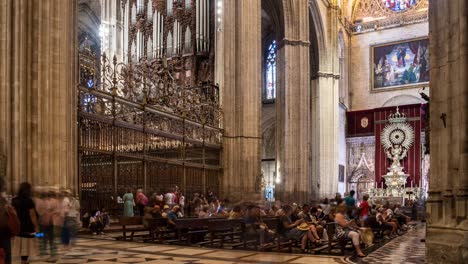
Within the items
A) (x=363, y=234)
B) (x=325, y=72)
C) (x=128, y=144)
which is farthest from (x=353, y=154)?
(x=363, y=234)

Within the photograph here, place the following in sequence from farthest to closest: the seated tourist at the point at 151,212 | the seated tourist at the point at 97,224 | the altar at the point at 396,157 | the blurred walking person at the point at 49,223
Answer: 1. the altar at the point at 396,157
2. the seated tourist at the point at 97,224
3. the seated tourist at the point at 151,212
4. the blurred walking person at the point at 49,223

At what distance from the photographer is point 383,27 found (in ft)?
122

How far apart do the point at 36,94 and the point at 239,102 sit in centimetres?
1052

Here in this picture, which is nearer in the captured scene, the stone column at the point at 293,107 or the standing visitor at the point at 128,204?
the standing visitor at the point at 128,204

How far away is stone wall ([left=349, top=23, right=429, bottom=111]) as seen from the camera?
1426 inches

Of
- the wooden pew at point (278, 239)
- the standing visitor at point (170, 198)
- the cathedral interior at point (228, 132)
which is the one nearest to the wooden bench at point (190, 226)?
the cathedral interior at point (228, 132)

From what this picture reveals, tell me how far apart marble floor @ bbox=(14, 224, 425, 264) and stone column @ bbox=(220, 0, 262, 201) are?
955cm

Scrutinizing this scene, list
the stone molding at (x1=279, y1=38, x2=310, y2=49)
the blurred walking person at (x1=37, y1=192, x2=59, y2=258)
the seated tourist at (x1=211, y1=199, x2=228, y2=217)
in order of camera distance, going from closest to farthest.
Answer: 1. the blurred walking person at (x1=37, y1=192, x2=59, y2=258)
2. the seated tourist at (x1=211, y1=199, x2=228, y2=217)
3. the stone molding at (x1=279, y1=38, x2=310, y2=49)

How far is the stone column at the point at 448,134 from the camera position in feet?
23.2

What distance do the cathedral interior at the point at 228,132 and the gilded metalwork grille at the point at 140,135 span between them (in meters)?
0.06

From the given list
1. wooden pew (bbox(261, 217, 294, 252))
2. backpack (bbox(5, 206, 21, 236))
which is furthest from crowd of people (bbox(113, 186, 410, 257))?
backpack (bbox(5, 206, 21, 236))

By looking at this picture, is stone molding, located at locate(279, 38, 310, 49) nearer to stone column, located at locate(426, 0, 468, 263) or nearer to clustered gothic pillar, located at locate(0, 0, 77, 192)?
clustered gothic pillar, located at locate(0, 0, 77, 192)

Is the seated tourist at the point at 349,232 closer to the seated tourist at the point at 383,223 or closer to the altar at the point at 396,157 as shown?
the seated tourist at the point at 383,223

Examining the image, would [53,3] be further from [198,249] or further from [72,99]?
[198,249]
